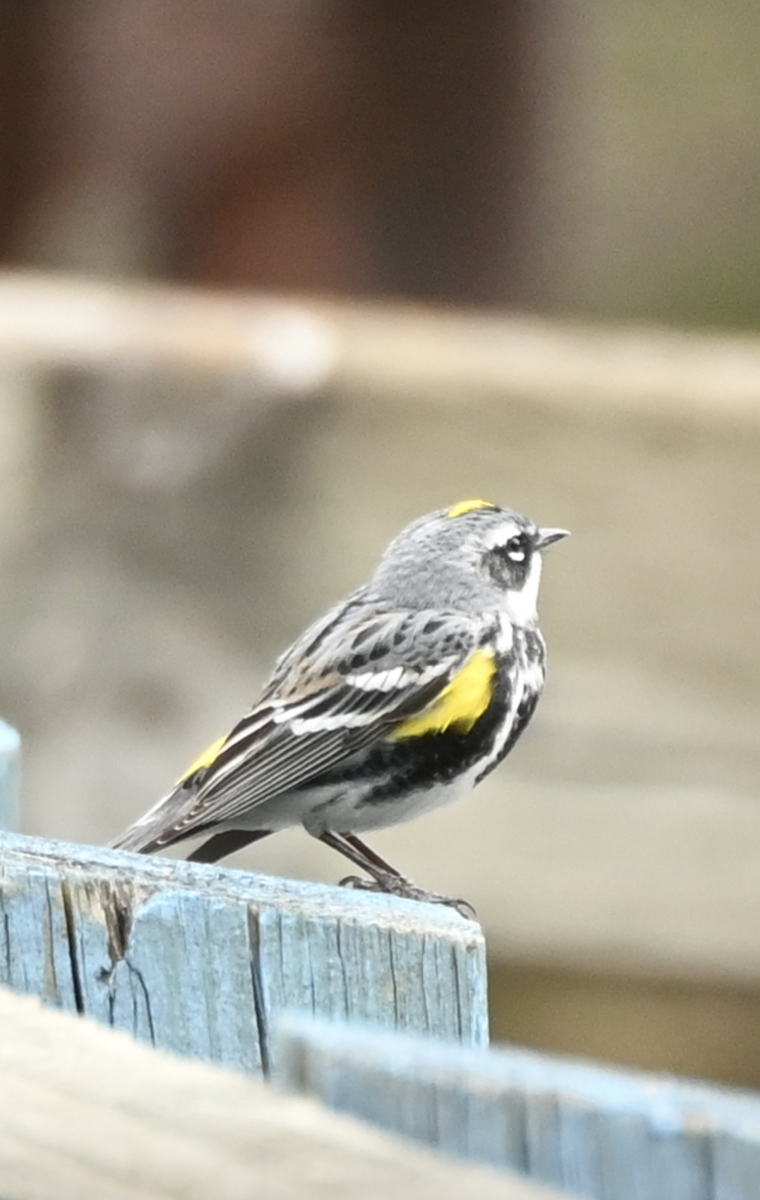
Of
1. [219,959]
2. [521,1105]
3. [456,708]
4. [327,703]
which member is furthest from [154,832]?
[521,1105]

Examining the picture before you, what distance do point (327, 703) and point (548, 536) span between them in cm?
53

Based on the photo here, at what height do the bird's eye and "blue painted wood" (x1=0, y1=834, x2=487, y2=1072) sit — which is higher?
the bird's eye

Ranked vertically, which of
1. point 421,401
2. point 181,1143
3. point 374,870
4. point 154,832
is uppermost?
point 421,401

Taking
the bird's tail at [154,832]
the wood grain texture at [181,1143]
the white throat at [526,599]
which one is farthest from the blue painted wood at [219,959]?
the white throat at [526,599]

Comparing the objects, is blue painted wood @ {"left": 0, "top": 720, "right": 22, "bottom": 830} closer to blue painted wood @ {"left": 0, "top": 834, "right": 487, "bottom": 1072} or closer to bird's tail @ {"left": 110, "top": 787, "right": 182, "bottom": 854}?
blue painted wood @ {"left": 0, "top": 834, "right": 487, "bottom": 1072}

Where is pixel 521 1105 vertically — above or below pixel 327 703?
above

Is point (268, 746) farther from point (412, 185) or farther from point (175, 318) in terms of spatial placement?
point (412, 185)

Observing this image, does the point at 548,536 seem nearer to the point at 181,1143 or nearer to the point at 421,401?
the point at 421,401

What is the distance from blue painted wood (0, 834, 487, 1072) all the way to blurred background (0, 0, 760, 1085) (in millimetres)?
1963

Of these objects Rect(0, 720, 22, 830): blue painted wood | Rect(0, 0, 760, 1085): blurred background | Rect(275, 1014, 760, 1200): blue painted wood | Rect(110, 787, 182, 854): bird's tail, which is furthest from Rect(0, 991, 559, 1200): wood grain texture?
Rect(0, 0, 760, 1085): blurred background

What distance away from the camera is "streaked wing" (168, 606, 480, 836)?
267cm

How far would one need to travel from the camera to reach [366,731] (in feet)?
9.05

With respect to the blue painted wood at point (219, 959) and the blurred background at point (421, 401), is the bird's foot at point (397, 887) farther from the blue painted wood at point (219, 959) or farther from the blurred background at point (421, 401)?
the blue painted wood at point (219, 959)

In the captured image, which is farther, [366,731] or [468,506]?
[468,506]
